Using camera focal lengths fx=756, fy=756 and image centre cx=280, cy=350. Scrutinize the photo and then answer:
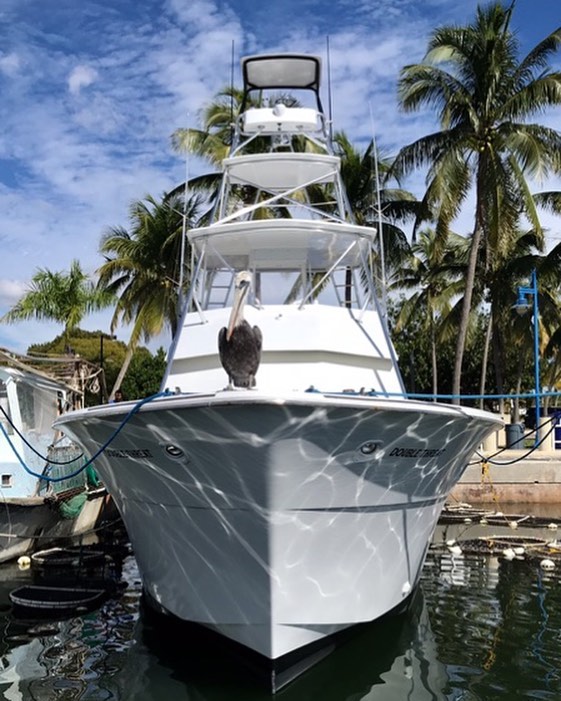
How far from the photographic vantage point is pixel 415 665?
23.7 ft

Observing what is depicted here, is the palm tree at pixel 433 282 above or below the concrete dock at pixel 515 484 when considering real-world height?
above

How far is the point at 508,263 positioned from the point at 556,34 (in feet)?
30.9

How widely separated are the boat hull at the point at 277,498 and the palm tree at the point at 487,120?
12832mm

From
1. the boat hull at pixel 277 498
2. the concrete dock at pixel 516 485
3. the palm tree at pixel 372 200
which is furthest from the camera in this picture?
the palm tree at pixel 372 200

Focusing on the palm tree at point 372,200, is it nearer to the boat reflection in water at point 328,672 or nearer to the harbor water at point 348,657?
the harbor water at point 348,657

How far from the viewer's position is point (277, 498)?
6.03 meters

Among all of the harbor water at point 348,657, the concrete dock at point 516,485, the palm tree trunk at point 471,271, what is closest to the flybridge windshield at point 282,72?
the harbor water at point 348,657

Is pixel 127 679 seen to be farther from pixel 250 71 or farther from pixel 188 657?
pixel 250 71

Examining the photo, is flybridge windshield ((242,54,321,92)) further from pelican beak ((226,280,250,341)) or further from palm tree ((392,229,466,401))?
palm tree ((392,229,466,401))

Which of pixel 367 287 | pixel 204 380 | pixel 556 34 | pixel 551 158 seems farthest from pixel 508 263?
pixel 204 380

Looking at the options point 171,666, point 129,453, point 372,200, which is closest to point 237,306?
point 129,453

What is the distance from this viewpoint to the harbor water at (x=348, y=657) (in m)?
6.53

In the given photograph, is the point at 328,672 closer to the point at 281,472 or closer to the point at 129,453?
the point at 281,472

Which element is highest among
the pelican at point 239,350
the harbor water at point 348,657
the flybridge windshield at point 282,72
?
the flybridge windshield at point 282,72
